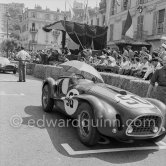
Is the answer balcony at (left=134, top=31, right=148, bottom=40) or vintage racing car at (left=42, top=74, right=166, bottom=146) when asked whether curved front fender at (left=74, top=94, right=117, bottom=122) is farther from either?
balcony at (left=134, top=31, right=148, bottom=40)

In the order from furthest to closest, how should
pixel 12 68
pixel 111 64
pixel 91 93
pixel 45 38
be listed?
pixel 45 38
pixel 12 68
pixel 111 64
pixel 91 93

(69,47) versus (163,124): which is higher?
(69,47)

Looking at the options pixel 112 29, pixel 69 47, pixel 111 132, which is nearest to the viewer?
pixel 111 132

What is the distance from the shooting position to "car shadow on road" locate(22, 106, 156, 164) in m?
4.28

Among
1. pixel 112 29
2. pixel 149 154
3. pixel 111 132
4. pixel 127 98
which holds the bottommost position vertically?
pixel 149 154

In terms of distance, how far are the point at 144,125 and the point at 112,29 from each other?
3011 centimetres

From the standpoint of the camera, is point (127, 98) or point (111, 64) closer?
point (127, 98)

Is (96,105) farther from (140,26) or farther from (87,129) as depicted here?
(140,26)

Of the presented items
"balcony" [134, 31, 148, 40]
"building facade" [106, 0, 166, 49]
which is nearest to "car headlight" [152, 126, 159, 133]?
"building facade" [106, 0, 166, 49]

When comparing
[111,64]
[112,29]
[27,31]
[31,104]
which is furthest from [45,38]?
[31,104]

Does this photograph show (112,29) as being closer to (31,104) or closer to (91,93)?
(31,104)

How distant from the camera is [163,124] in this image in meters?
4.84

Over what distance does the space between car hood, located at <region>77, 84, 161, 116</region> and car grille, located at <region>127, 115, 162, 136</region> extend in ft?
0.35

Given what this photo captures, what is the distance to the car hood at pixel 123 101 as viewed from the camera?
4.45 meters
